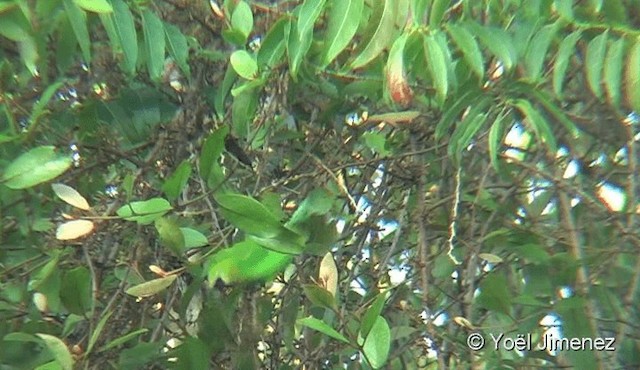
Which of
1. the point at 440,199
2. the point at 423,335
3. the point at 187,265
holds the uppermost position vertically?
the point at 440,199

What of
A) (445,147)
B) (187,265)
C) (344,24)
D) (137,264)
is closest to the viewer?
(344,24)

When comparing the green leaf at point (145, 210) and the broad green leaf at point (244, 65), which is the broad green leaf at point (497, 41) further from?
the green leaf at point (145, 210)

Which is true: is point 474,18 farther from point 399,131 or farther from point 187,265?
point 187,265

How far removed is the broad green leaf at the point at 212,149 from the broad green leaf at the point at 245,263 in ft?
0.27

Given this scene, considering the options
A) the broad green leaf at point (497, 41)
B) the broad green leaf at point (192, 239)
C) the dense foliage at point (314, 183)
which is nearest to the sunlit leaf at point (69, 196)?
the dense foliage at point (314, 183)

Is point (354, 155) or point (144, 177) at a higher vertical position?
point (354, 155)

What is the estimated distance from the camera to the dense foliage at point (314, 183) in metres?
0.84

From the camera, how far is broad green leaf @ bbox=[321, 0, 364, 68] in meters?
0.78

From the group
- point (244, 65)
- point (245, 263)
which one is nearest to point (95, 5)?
point (244, 65)

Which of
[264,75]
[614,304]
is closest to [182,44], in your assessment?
[264,75]

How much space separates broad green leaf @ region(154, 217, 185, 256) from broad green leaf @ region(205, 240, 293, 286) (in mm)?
38

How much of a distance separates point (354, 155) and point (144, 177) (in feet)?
Result: 0.96

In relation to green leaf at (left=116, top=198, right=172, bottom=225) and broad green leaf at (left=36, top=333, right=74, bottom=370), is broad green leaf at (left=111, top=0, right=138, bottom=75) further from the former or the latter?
broad green leaf at (left=36, top=333, right=74, bottom=370)

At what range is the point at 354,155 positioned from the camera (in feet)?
3.87
